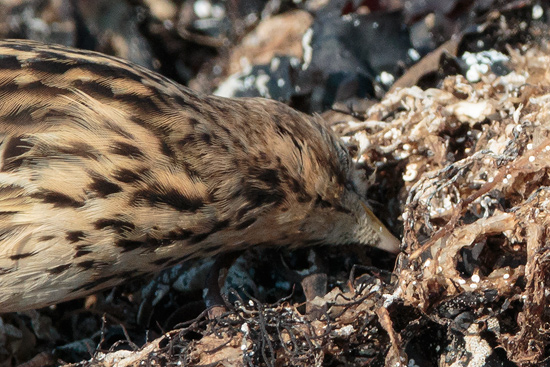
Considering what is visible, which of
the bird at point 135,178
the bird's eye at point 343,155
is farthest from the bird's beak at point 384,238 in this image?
the bird's eye at point 343,155

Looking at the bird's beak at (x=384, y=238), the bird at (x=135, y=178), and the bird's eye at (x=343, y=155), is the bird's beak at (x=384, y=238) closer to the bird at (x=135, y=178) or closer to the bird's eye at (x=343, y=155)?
the bird at (x=135, y=178)

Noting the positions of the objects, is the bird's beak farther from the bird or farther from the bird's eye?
the bird's eye

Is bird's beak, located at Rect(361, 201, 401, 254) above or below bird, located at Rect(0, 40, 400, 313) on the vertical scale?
below

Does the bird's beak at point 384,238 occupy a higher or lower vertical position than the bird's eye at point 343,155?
lower

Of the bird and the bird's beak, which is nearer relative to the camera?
the bird

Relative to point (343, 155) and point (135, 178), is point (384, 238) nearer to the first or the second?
point (343, 155)

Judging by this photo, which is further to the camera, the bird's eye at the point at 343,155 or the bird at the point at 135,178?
the bird's eye at the point at 343,155

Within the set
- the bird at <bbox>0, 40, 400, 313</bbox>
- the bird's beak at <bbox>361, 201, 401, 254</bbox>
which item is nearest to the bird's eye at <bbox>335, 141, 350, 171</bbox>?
the bird at <bbox>0, 40, 400, 313</bbox>

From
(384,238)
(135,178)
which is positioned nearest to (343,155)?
(384,238)
